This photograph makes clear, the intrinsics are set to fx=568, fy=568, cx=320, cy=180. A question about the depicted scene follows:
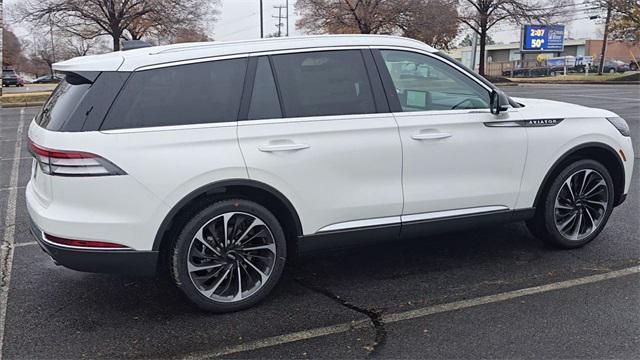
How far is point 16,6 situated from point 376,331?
3260cm

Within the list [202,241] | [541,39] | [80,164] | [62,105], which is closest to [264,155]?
[202,241]

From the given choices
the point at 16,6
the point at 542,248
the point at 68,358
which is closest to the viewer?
the point at 68,358

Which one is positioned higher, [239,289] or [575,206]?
[575,206]

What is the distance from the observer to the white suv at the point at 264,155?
137 inches

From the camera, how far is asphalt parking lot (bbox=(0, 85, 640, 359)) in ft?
11.1

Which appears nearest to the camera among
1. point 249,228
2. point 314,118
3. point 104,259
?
point 104,259

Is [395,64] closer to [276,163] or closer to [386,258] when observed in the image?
[276,163]

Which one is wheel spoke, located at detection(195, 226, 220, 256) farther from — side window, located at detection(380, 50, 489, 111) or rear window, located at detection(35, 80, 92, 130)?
side window, located at detection(380, 50, 489, 111)

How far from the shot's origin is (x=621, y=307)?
3.86 metres

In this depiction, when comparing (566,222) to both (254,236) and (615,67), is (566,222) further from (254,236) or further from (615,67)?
(615,67)

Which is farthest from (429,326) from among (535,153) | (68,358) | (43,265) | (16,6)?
(16,6)

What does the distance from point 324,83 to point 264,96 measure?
47 centimetres

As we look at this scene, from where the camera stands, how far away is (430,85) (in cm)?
448

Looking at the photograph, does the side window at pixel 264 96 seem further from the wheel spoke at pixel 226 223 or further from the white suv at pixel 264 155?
the wheel spoke at pixel 226 223
